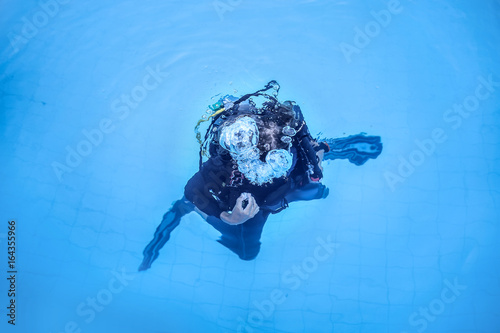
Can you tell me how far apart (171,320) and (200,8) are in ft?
11.3

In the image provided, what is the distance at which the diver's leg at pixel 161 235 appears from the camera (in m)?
3.35

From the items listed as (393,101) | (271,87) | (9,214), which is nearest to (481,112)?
(393,101)

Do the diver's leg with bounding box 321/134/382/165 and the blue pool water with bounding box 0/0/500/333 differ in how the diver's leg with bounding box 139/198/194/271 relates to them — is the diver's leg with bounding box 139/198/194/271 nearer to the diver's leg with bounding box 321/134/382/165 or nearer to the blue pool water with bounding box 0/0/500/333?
the blue pool water with bounding box 0/0/500/333

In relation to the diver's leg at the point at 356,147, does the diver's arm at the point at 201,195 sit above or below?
below

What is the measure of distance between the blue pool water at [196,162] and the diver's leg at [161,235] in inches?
2.8

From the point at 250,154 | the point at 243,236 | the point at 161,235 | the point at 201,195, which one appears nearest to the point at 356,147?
the point at 243,236

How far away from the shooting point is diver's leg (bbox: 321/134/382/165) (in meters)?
3.39

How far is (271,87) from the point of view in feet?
11.5

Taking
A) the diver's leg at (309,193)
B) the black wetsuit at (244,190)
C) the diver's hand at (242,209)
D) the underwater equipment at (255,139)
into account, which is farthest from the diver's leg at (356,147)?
the diver's hand at (242,209)

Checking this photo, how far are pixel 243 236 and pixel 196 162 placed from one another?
0.92m

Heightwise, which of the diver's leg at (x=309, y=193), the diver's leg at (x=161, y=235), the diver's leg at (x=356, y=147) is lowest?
the diver's leg at (x=161, y=235)

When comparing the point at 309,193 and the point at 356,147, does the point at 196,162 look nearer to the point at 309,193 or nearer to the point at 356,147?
the point at 309,193

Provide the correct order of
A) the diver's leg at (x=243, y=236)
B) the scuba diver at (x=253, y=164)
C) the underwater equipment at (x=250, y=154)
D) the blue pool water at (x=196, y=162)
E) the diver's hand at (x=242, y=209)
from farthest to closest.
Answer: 1. the blue pool water at (x=196, y=162)
2. the diver's leg at (x=243, y=236)
3. the diver's hand at (x=242, y=209)
4. the scuba diver at (x=253, y=164)
5. the underwater equipment at (x=250, y=154)

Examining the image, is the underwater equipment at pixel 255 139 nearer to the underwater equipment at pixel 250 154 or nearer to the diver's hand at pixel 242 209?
the underwater equipment at pixel 250 154
